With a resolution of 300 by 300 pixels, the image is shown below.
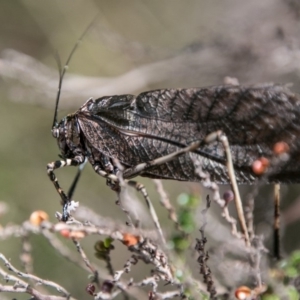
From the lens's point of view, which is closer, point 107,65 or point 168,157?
point 168,157

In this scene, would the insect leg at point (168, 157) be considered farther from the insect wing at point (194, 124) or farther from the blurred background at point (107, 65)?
the blurred background at point (107, 65)

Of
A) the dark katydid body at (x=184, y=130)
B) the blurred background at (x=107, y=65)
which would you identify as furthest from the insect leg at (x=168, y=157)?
the blurred background at (x=107, y=65)

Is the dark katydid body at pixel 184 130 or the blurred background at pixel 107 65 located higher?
the blurred background at pixel 107 65

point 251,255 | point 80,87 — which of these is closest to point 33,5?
point 80,87

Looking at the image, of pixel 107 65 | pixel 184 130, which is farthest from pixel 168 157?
pixel 107 65

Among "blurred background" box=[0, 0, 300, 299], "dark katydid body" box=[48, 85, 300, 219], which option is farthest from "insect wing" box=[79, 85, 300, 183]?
"blurred background" box=[0, 0, 300, 299]

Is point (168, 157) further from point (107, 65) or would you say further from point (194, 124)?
point (107, 65)

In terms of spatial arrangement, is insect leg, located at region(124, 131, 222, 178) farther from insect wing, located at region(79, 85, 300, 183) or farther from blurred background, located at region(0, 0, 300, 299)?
blurred background, located at region(0, 0, 300, 299)
